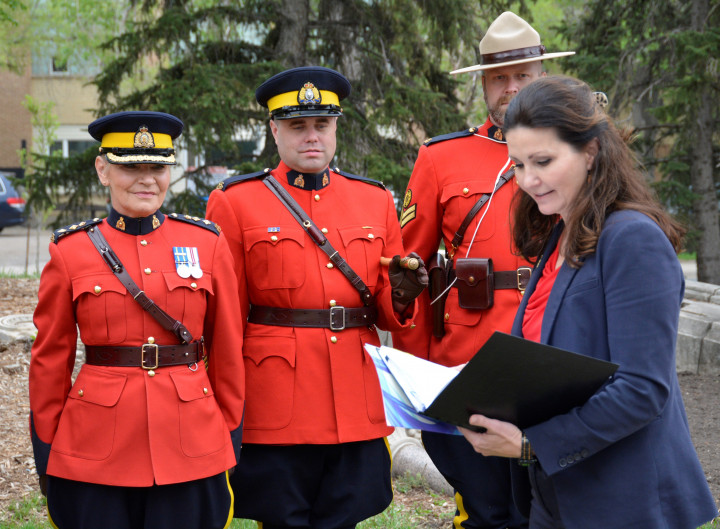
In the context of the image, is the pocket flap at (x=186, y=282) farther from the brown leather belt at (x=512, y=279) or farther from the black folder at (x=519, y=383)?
the black folder at (x=519, y=383)

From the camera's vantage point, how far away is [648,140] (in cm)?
1137

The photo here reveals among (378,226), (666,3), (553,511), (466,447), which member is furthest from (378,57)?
(553,511)

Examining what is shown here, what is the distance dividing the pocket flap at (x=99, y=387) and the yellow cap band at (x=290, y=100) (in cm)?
131

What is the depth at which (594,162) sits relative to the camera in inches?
81.5

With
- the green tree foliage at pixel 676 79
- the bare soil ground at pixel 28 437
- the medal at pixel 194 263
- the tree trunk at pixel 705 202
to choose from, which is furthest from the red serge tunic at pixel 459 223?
the tree trunk at pixel 705 202

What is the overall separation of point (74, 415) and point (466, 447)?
1543 mm

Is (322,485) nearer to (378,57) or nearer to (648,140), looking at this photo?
(378,57)

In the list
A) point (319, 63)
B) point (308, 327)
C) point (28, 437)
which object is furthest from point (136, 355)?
point (319, 63)

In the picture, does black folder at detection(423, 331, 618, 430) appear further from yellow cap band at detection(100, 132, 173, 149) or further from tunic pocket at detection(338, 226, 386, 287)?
yellow cap band at detection(100, 132, 173, 149)

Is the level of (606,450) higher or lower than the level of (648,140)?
lower

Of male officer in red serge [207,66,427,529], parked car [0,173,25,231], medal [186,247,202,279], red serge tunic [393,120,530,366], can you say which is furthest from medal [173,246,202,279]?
parked car [0,173,25,231]

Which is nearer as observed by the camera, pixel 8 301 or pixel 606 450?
pixel 606 450

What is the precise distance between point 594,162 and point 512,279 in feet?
4.70

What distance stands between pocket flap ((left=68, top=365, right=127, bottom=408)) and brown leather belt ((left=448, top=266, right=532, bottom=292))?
59.3 inches
